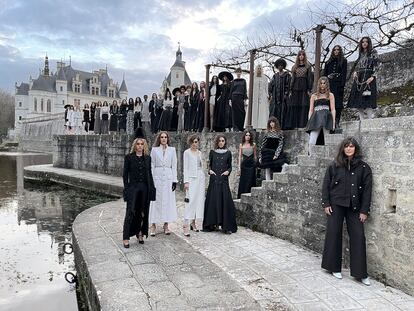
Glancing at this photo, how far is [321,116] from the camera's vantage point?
583 cm

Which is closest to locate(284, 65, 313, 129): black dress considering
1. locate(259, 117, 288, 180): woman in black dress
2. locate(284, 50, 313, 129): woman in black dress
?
locate(284, 50, 313, 129): woman in black dress

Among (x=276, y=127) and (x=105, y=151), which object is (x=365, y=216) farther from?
(x=105, y=151)

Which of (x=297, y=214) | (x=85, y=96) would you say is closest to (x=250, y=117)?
(x=297, y=214)

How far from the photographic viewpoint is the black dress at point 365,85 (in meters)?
6.22

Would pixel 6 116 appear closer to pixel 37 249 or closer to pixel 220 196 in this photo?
pixel 37 249

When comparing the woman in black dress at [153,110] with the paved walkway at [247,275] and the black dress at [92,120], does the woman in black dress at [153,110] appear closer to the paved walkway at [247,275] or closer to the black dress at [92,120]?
the black dress at [92,120]

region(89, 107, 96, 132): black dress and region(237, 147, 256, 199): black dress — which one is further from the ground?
region(89, 107, 96, 132): black dress

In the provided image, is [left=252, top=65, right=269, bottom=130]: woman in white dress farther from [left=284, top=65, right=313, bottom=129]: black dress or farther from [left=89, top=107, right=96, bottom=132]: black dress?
[left=89, top=107, right=96, bottom=132]: black dress

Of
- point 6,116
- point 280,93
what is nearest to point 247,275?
point 280,93

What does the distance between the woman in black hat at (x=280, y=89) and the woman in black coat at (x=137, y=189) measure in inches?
137

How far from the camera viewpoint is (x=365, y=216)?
428 cm

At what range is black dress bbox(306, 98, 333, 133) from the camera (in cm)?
580

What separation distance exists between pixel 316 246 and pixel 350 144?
167 centimetres

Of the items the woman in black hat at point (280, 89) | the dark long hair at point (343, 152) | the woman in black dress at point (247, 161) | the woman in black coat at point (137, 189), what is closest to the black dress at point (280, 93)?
the woman in black hat at point (280, 89)
